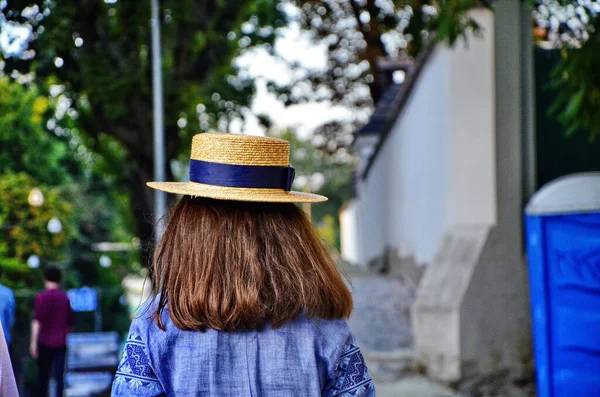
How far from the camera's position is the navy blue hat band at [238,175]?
2.25 metres

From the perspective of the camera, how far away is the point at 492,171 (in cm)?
822

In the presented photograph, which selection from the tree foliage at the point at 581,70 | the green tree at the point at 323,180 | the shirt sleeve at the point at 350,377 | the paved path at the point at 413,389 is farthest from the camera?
the green tree at the point at 323,180

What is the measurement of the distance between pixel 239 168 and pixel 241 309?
391mm

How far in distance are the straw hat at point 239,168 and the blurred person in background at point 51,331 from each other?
640cm

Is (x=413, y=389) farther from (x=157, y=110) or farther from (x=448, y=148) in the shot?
(x=157, y=110)

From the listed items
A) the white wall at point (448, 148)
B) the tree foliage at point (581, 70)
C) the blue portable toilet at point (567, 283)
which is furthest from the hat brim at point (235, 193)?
the white wall at point (448, 148)

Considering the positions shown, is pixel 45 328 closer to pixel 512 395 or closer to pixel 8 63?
pixel 8 63

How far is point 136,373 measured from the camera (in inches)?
82.7

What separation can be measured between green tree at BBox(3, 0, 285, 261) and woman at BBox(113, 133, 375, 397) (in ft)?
26.5

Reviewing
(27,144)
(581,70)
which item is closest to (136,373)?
(581,70)

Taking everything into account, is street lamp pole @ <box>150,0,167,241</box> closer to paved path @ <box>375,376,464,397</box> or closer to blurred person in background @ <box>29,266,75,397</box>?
blurred person in background @ <box>29,266,75,397</box>

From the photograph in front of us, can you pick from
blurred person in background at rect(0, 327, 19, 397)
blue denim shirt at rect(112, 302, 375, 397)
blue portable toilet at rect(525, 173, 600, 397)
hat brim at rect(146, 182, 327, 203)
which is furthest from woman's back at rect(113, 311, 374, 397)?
blue portable toilet at rect(525, 173, 600, 397)

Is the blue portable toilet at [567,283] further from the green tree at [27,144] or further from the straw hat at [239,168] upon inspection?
the green tree at [27,144]

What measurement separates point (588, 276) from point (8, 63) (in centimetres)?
595
